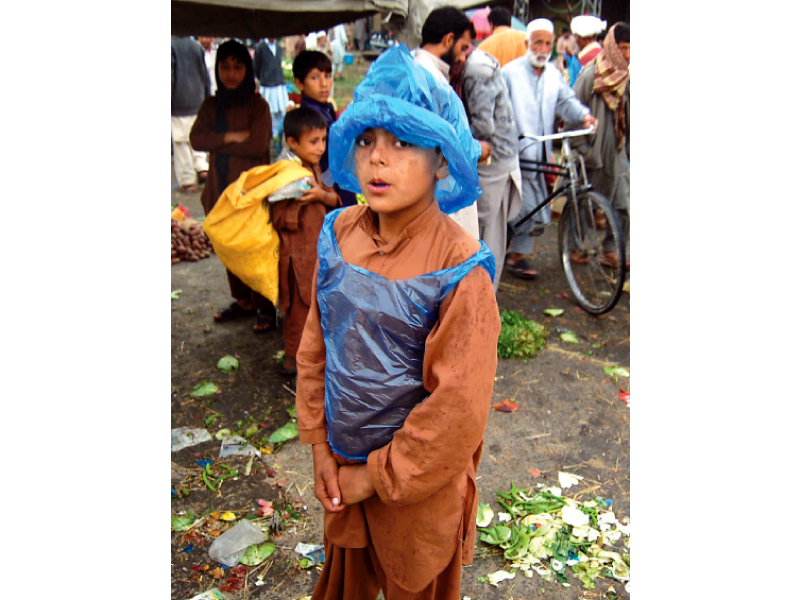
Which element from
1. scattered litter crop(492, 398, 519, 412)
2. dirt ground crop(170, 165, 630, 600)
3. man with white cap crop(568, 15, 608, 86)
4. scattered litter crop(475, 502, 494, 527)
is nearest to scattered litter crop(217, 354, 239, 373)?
dirt ground crop(170, 165, 630, 600)

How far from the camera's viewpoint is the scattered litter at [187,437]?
3.77 metres

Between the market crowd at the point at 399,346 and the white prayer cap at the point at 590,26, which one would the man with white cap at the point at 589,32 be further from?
the market crowd at the point at 399,346

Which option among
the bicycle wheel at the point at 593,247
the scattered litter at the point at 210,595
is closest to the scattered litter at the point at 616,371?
the bicycle wheel at the point at 593,247

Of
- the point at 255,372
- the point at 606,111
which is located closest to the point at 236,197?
the point at 255,372

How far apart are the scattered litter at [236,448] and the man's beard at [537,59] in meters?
4.28

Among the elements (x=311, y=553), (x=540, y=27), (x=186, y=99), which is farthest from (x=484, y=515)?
(x=186, y=99)

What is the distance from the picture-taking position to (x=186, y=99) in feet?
30.0

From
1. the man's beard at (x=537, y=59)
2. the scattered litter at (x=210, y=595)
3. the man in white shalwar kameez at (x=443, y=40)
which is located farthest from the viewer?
the man's beard at (x=537, y=59)

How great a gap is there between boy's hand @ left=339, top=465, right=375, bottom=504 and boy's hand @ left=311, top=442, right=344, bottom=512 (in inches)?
1.0

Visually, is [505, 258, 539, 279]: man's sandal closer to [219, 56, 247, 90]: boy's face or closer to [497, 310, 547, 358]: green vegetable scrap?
[497, 310, 547, 358]: green vegetable scrap

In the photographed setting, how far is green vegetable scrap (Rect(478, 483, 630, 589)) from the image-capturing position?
2.86 meters

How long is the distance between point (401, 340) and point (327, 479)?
53 centimetres

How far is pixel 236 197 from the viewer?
4051 millimetres

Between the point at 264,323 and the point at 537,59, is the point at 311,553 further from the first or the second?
the point at 537,59
